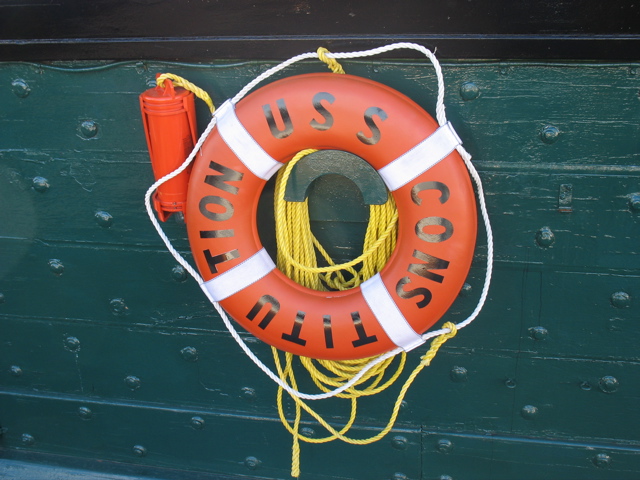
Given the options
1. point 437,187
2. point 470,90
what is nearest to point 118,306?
point 437,187

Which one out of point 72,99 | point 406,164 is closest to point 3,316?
point 72,99

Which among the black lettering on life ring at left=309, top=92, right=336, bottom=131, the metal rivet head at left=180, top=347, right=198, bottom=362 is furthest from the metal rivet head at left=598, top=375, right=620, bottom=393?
the metal rivet head at left=180, top=347, right=198, bottom=362

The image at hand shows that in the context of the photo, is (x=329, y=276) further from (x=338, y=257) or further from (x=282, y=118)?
(x=282, y=118)

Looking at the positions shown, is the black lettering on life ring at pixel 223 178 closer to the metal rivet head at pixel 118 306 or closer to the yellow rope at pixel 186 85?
the yellow rope at pixel 186 85

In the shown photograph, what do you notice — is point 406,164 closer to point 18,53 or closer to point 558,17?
point 558,17

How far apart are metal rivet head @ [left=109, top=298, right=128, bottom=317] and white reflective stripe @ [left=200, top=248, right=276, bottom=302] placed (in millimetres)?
469

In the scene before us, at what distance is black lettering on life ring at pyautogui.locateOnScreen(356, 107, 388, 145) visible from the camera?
144cm

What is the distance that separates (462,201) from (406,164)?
0.16 metres

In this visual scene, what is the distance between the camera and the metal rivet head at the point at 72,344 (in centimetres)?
207

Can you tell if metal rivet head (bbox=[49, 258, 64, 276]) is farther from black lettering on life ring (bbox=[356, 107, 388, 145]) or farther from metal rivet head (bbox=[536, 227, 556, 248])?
metal rivet head (bbox=[536, 227, 556, 248])

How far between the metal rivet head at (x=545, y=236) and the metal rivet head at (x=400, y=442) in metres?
0.78

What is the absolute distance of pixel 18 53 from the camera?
1674 millimetres

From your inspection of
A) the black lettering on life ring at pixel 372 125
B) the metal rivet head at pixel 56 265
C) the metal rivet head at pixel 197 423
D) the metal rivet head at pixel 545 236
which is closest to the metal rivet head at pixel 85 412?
the metal rivet head at pixel 197 423

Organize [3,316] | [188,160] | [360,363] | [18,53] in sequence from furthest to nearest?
[3,316], [360,363], [18,53], [188,160]
